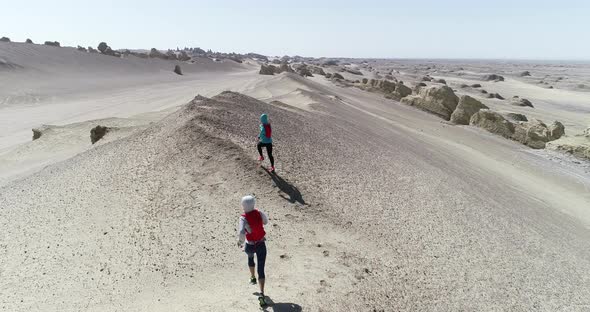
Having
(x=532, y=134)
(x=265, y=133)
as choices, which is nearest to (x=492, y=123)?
(x=532, y=134)

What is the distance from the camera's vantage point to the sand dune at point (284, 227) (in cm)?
604

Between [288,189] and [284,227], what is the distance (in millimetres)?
1269

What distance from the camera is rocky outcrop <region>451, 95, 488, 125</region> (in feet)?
83.0

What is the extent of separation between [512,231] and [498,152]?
35.6ft

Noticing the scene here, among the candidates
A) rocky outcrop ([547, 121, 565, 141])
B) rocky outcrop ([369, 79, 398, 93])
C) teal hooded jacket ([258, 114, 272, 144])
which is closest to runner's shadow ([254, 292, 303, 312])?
teal hooded jacket ([258, 114, 272, 144])

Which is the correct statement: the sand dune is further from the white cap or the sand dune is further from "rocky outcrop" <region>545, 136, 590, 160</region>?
"rocky outcrop" <region>545, 136, 590, 160</region>

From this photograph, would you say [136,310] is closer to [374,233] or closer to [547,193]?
[374,233]

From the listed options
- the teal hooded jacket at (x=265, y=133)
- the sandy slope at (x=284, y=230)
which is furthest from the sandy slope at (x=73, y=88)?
the teal hooded jacket at (x=265, y=133)

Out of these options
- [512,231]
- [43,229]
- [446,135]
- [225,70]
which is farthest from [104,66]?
[512,231]

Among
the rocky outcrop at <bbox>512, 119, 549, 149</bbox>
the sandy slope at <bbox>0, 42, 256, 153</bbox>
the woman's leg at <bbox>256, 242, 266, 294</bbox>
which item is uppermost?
the woman's leg at <bbox>256, 242, 266, 294</bbox>

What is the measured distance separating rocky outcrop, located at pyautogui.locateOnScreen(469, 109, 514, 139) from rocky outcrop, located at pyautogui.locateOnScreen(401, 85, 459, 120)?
9.44 feet

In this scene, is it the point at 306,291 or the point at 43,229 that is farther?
the point at 43,229

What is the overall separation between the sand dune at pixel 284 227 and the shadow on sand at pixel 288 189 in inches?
1.4

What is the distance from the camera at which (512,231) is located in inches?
355
